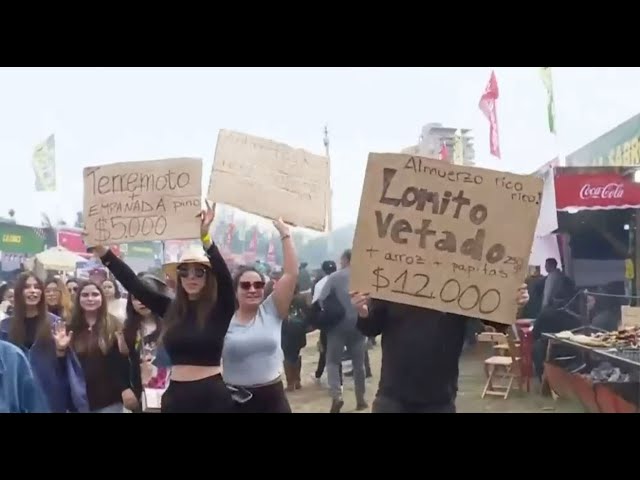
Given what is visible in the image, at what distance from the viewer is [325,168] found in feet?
12.1

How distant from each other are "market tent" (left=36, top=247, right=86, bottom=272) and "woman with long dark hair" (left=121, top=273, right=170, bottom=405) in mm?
534

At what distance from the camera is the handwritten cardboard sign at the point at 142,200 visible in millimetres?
3496

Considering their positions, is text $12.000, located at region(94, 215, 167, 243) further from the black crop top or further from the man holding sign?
the man holding sign

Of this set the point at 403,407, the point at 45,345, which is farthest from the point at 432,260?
the point at 45,345

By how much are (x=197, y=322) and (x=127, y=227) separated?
59cm

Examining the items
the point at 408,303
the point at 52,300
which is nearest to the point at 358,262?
the point at 408,303

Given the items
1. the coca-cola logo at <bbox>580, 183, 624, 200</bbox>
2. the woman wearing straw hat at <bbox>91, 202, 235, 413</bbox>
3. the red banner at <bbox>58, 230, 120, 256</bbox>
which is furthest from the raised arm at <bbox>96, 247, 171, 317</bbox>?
the coca-cola logo at <bbox>580, 183, 624, 200</bbox>

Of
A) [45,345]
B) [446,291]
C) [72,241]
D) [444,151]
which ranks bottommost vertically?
[45,345]

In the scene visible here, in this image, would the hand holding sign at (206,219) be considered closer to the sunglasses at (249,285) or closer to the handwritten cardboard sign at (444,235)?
the sunglasses at (249,285)

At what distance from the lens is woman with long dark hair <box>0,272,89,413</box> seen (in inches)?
160

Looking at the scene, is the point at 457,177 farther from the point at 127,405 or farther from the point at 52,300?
the point at 52,300

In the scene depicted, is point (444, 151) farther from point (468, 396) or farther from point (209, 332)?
point (209, 332)

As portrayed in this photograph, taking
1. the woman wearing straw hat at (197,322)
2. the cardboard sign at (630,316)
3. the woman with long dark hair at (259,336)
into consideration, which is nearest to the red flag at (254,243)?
the woman with long dark hair at (259,336)

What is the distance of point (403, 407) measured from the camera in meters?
3.06
